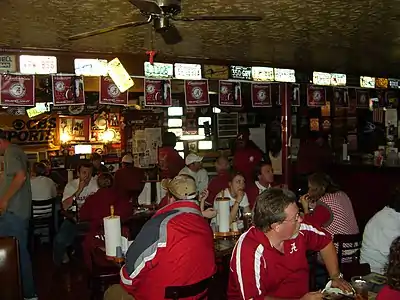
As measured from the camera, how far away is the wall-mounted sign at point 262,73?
859cm

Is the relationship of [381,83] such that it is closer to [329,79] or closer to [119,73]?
[329,79]

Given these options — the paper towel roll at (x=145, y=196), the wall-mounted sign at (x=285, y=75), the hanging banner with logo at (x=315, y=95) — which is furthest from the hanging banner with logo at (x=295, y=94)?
the paper towel roll at (x=145, y=196)

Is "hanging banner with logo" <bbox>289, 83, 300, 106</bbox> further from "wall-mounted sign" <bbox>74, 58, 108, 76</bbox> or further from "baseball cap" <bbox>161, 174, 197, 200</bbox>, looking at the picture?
"baseball cap" <bbox>161, 174, 197, 200</bbox>

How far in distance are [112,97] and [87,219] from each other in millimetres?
1967

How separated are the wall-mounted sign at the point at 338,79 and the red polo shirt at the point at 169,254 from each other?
7369 millimetres

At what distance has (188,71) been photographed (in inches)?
311

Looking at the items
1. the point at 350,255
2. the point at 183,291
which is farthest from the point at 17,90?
the point at 350,255

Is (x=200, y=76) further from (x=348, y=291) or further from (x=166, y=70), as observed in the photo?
(x=348, y=291)

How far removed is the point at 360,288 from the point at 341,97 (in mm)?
7410


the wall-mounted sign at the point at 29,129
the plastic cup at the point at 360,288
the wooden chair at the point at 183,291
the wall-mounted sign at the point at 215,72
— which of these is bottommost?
the wooden chair at the point at 183,291

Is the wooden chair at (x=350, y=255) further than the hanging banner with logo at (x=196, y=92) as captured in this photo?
No

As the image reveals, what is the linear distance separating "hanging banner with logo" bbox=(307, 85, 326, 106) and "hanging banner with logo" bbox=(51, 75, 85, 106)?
4.42 m

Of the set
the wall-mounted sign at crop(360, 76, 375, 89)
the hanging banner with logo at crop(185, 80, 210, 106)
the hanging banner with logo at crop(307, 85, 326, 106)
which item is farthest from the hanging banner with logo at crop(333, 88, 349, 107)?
the hanging banner with logo at crop(185, 80, 210, 106)

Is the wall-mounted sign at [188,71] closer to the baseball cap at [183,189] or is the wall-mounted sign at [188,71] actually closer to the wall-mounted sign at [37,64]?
the wall-mounted sign at [37,64]
